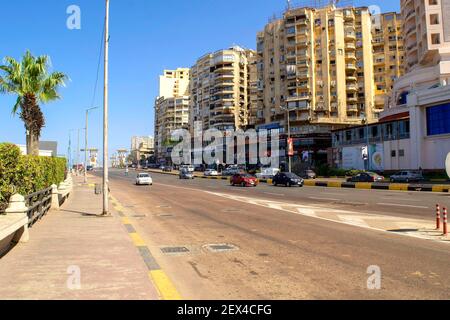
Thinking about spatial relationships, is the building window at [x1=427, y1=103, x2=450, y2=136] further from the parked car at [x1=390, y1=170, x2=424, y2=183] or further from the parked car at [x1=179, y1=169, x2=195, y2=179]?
the parked car at [x1=179, y1=169, x2=195, y2=179]

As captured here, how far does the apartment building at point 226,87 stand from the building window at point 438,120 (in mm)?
72289

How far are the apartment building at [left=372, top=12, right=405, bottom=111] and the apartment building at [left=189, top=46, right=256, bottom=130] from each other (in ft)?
113

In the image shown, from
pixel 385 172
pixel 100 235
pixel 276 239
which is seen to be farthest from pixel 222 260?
pixel 385 172

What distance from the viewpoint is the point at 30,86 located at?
23141 mm

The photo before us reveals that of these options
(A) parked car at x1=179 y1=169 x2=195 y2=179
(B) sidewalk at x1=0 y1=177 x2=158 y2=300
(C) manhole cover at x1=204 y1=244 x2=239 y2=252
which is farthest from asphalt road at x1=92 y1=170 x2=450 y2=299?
(A) parked car at x1=179 y1=169 x2=195 y2=179

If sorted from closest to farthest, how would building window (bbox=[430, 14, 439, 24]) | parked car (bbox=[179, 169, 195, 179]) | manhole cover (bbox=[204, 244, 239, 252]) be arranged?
manhole cover (bbox=[204, 244, 239, 252]) → building window (bbox=[430, 14, 439, 24]) → parked car (bbox=[179, 169, 195, 179])

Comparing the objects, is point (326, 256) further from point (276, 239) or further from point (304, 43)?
point (304, 43)

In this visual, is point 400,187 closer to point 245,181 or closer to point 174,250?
point 245,181

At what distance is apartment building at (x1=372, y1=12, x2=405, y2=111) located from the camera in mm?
104062

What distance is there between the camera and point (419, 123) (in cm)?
4844

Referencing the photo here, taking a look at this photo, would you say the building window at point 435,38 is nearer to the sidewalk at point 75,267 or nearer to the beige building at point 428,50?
the beige building at point 428,50

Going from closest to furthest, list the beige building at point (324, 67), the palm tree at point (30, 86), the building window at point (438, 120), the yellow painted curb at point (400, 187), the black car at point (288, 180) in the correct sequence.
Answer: the palm tree at point (30, 86) → the yellow painted curb at point (400, 187) → the black car at point (288, 180) → the building window at point (438, 120) → the beige building at point (324, 67)

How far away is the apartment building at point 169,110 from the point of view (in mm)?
170062

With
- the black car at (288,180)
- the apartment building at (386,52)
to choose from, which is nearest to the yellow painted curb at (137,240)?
the black car at (288,180)
